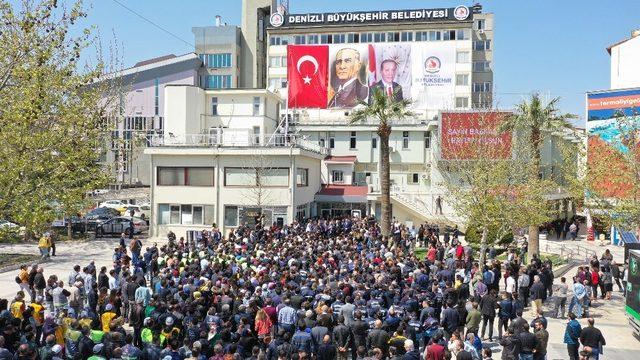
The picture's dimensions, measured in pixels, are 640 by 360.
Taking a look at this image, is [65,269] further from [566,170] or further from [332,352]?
[566,170]

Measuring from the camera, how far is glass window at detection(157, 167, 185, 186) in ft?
124

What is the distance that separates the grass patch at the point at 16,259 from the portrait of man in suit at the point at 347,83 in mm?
46649

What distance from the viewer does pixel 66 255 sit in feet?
95.7

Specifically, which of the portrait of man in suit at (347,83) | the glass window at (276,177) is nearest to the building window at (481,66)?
the portrait of man in suit at (347,83)

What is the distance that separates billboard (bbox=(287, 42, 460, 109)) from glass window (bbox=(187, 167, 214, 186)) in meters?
33.0

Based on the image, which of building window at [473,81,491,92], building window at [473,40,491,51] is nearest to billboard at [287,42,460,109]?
building window at [473,81,491,92]

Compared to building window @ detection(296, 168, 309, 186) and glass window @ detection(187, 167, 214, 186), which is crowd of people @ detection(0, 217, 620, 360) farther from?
building window @ detection(296, 168, 309, 186)

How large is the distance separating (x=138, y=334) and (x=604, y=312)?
17.5 metres

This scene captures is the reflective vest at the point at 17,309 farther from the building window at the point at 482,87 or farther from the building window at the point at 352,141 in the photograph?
the building window at the point at 482,87

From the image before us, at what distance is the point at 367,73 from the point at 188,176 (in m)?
38.3

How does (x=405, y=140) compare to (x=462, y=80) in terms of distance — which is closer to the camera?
(x=405, y=140)

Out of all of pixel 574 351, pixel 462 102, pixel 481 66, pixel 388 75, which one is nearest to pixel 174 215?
pixel 574 351

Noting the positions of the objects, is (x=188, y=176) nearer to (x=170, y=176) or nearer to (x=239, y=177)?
(x=170, y=176)

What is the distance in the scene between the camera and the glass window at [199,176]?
37750 mm
